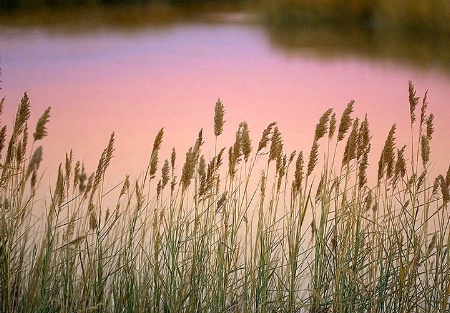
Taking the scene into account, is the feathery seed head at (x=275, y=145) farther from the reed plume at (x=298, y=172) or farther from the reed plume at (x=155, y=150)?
the reed plume at (x=155, y=150)

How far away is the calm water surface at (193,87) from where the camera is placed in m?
3.05

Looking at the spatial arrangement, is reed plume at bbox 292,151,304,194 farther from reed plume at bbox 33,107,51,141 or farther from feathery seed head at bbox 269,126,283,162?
reed plume at bbox 33,107,51,141

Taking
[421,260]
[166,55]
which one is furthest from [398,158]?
[166,55]

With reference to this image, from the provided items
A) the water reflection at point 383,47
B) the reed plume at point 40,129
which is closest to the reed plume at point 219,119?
the reed plume at point 40,129

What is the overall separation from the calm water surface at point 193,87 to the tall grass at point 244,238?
0.96 feet

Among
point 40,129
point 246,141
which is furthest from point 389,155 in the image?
point 40,129

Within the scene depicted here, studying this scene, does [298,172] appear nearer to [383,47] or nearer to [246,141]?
[246,141]

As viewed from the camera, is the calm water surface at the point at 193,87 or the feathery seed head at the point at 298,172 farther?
the calm water surface at the point at 193,87

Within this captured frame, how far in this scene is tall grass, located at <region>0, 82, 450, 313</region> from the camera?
235 cm

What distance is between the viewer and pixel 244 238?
2557mm

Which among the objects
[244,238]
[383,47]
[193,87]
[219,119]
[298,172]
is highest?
[383,47]

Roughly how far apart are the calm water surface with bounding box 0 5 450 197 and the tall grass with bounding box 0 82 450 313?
11.6 inches

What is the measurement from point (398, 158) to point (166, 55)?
2145 millimetres

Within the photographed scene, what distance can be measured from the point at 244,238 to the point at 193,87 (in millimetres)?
1134
